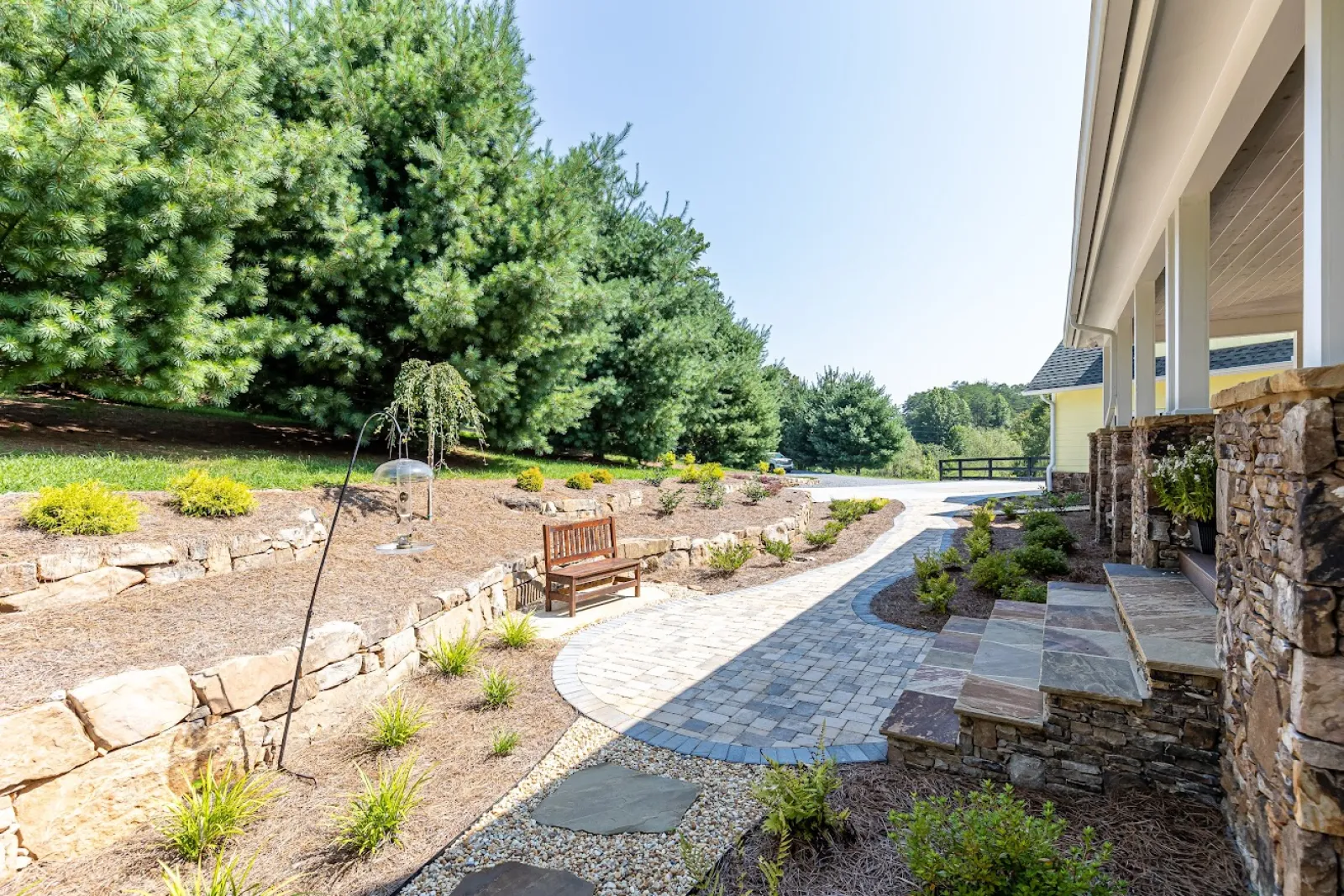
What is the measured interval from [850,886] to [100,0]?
340 inches

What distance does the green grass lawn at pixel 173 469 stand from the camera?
189 inches

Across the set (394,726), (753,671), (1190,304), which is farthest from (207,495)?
(1190,304)

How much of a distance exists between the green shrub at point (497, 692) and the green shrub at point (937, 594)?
3.89 m

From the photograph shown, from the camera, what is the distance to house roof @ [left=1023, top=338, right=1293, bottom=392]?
38.8 feet

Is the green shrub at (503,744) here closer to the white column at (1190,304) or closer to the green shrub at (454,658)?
the green shrub at (454,658)

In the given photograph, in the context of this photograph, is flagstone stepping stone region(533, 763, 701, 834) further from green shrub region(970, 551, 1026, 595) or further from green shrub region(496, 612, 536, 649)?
green shrub region(970, 551, 1026, 595)

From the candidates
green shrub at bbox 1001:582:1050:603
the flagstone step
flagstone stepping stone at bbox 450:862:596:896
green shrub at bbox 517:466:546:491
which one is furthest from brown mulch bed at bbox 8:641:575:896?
green shrub at bbox 517:466:546:491

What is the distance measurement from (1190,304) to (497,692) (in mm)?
5372

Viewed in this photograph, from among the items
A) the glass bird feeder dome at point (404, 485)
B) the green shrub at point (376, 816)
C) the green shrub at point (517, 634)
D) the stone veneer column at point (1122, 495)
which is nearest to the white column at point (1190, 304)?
the stone veneer column at point (1122, 495)

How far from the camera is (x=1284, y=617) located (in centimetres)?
161

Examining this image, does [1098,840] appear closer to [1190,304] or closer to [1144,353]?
[1190,304]

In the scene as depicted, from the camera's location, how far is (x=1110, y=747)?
2.52 metres

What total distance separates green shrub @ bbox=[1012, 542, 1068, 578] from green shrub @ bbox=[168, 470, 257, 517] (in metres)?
7.57

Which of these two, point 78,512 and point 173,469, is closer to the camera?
point 78,512
